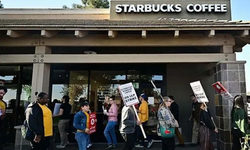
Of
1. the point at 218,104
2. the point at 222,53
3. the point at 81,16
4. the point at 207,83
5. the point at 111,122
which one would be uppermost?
the point at 81,16

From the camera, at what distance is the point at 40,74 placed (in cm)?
603

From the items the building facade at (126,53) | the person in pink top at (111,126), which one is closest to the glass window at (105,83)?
the building facade at (126,53)

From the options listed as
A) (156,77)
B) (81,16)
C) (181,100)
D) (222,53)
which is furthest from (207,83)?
(81,16)

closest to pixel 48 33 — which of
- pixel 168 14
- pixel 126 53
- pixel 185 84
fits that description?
pixel 126 53

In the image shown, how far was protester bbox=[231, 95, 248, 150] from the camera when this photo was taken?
15.6 feet

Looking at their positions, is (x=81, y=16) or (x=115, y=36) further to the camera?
(x=81, y=16)

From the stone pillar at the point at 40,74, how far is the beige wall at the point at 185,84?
15.7ft

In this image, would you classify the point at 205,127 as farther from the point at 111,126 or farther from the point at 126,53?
the point at 126,53

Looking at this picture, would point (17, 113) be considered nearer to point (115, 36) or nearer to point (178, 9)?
point (115, 36)

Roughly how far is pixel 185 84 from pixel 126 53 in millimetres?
2751

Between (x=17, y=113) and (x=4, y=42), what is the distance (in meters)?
3.39

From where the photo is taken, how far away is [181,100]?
8.52m

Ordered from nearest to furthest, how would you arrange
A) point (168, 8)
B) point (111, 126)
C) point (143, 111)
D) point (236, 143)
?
point (236, 143)
point (111, 126)
point (143, 111)
point (168, 8)

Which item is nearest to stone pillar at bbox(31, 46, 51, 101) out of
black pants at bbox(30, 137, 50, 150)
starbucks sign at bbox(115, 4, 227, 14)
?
black pants at bbox(30, 137, 50, 150)
